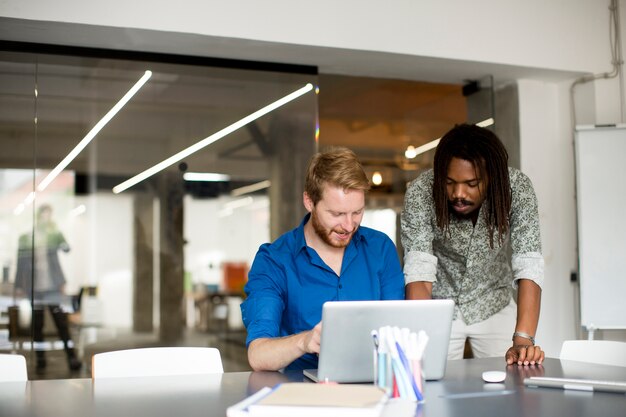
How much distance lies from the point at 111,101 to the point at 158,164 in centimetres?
51

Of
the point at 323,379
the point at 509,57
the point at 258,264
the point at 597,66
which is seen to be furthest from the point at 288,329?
the point at 597,66

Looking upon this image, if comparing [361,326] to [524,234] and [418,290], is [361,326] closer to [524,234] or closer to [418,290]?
[418,290]

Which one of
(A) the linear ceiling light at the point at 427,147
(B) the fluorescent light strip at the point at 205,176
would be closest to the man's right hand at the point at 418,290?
(B) the fluorescent light strip at the point at 205,176

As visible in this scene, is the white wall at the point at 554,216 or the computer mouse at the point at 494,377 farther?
the white wall at the point at 554,216

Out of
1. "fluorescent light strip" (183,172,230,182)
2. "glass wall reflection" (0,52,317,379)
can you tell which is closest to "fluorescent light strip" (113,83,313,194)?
"glass wall reflection" (0,52,317,379)

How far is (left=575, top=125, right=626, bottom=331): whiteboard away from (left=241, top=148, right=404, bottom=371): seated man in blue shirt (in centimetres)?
272

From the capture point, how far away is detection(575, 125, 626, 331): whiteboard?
4.93m

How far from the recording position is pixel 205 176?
520cm

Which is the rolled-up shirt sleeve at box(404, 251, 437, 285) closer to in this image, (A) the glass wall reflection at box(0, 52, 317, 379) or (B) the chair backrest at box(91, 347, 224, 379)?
(B) the chair backrest at box(91, 347, 224, 379)

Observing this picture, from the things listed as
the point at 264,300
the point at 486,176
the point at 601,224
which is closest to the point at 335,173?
the point at 264,300

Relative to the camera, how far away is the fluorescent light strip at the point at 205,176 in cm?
515

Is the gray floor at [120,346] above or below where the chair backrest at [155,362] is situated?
below

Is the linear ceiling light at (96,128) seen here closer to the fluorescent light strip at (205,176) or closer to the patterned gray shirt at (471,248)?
the fluorescent light strip at (205,176)

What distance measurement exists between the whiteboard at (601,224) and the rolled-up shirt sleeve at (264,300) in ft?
10.1
